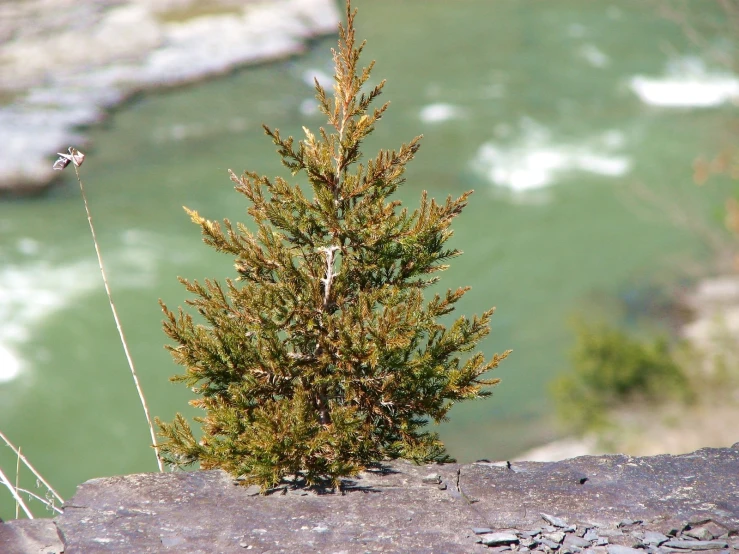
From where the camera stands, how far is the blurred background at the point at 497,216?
1958 cm

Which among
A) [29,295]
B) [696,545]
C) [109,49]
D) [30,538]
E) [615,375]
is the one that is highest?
[109,49]

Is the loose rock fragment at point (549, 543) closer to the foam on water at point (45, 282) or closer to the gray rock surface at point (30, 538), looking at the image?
the gray rock surface at point (30, 538)

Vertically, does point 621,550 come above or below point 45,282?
below

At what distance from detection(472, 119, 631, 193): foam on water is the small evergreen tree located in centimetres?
2046

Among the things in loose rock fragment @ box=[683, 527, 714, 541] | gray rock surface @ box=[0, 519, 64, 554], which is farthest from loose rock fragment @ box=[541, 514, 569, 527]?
gray rock surface @ box=[0, 519, 64, 554]

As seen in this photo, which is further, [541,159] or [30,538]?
[541,159]

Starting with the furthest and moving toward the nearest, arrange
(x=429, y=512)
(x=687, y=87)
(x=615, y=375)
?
(x=687, y=87) → (x=615, y=375) → (x=429, y=512)

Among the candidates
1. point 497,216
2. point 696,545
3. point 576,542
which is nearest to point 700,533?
point 696,545

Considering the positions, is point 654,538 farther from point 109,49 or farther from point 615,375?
point 109,49

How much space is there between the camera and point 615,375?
778 inches

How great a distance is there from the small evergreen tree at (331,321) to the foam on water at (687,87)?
88.3 feet

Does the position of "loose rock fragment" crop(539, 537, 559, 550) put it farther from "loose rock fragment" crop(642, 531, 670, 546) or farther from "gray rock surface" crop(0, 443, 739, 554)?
"loose rock fragment" crop(642, 531, 670, 546)

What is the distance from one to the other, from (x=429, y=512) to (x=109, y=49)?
91.9ft

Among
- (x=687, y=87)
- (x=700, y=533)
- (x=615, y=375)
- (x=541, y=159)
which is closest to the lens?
(x=700, y=533)
